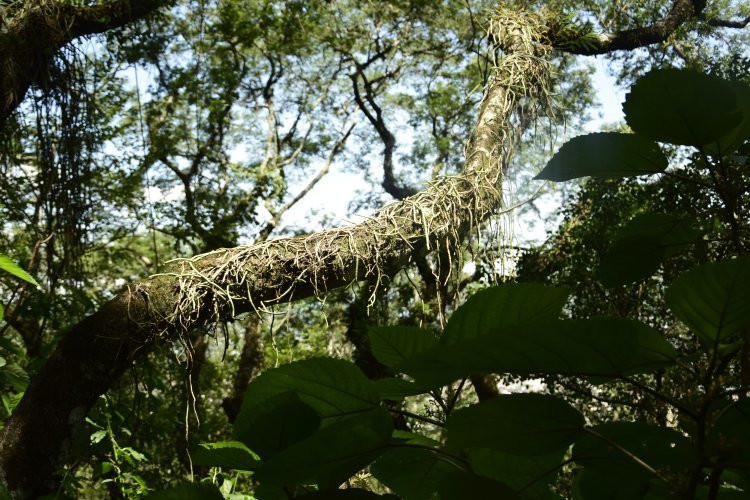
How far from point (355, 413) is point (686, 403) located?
0.45 ft

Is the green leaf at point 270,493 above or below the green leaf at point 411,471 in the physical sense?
below

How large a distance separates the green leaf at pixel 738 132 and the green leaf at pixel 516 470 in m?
0.19

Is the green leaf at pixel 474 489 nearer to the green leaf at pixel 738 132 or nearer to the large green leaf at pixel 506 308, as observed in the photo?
the large green leaf at pixel 506 308

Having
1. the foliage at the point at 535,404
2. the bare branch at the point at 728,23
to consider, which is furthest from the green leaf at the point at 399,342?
the bare branch at the point at 728,23

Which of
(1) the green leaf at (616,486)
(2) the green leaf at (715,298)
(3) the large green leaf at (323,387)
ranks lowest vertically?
(1) the green leaf at (616,486)

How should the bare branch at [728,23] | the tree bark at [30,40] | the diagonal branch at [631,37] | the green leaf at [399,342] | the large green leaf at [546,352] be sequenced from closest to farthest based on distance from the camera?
the large green leaf at [546,352] → the green leaf at [399,342] → the tree bark at [30,40] → the diagonal branch at [631,37] → the bare branch at [728,23]

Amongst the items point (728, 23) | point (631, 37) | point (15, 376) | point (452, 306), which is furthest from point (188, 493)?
point (728, 23)

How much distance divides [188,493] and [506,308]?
0.51ft

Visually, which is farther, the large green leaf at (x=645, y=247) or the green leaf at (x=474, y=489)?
the large green leaf at (x=645, y=247)

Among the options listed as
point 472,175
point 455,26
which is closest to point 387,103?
point 455,26

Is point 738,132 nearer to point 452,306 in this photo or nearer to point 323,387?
point 323,387

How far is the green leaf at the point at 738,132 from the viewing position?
354 mm

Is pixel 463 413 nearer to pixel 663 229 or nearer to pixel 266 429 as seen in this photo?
pixel 266 429

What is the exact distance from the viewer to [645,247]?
419mm
